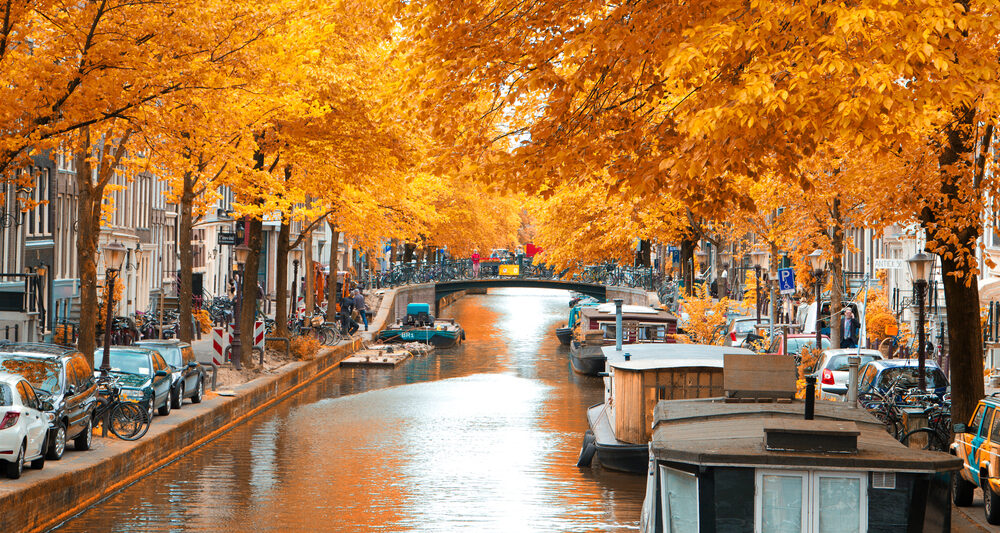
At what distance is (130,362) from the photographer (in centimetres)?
2589

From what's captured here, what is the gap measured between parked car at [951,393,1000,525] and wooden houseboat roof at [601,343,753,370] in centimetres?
705

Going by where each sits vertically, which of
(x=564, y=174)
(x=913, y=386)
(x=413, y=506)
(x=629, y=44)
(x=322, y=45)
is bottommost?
(x=413, y=506)

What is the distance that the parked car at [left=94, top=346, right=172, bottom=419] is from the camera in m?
24.3

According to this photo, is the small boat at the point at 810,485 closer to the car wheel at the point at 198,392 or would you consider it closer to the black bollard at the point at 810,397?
the black bollard at the point at 810,397

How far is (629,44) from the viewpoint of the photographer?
13758 millimetres

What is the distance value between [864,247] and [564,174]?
127 feet

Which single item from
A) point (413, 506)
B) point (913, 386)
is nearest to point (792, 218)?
point (913, 386)

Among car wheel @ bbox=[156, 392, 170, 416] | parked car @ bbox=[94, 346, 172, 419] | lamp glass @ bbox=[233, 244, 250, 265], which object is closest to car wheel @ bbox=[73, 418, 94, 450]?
parked car @ bbox=[94, 346, 172, 419]

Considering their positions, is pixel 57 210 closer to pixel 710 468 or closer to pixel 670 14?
pixel 670 14

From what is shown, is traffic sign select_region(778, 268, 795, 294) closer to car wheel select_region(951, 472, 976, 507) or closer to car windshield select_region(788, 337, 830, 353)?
car windshield select_region(788, 337, 830, 353)

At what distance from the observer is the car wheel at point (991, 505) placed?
16.3m

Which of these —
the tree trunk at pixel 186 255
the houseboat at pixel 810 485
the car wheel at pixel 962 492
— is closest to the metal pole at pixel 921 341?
the car wheel at pixel 962 492

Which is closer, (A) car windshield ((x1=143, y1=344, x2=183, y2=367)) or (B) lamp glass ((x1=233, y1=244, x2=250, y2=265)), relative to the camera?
(A) car windshield ((x1=143, y1=344, x2=183, y2=367))

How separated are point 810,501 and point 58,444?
12.0 m
